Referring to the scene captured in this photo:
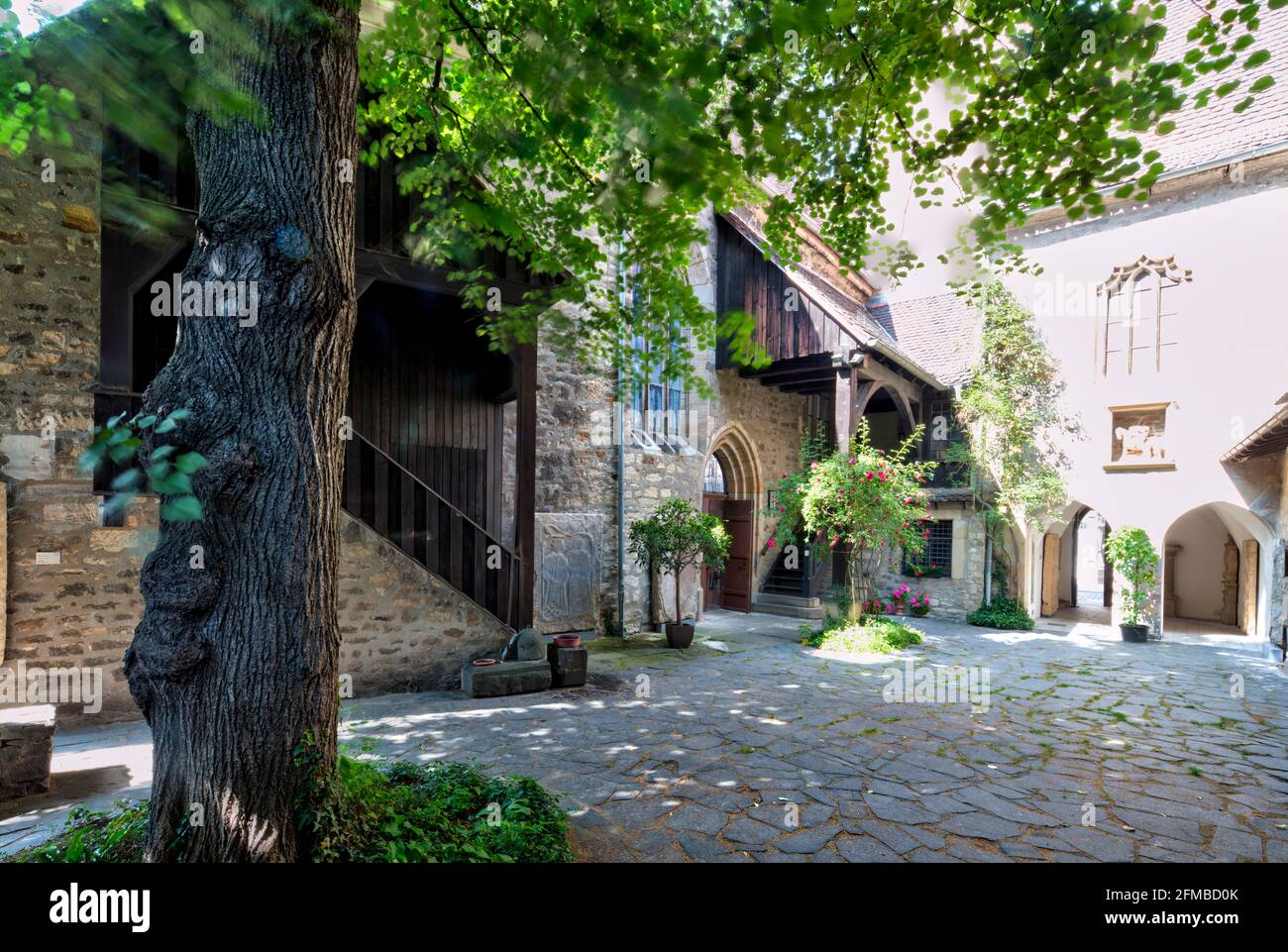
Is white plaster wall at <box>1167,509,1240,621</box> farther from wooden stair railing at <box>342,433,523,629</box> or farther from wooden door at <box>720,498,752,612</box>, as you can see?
wooden stair railing at <box>342,433,523,629</box>

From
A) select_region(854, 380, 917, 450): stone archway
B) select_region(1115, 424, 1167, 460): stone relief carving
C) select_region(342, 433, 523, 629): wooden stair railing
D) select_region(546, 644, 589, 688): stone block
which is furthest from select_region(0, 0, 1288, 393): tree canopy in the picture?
select_region(854, 380, 917, 450): stone archway

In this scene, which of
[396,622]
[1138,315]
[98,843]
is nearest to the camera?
[98,843]

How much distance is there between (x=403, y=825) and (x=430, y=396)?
6.13 metres

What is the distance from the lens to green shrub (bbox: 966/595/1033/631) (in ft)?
38.9

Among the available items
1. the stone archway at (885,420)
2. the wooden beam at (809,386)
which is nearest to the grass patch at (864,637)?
the wooden beam at (809,386)

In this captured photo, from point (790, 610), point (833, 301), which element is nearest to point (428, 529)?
point (790, 610)

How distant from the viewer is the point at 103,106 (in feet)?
6.39

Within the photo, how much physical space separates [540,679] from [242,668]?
443 cm

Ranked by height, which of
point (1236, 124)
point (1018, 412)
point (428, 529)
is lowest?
point (428, 529)

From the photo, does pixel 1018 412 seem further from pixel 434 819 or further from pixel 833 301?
pixel 434 819

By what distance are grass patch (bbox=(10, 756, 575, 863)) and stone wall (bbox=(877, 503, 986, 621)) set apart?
1070 cm

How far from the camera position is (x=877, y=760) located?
4.59 m

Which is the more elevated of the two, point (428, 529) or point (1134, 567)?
point (428, 529)

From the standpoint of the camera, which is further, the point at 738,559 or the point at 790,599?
the point at 738,559
